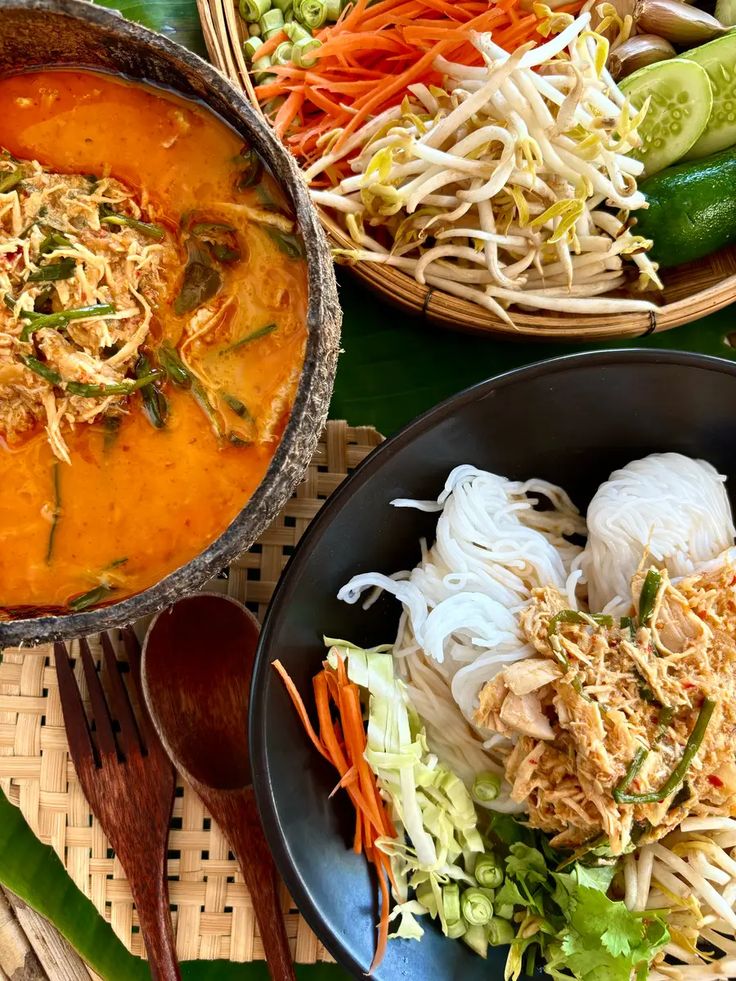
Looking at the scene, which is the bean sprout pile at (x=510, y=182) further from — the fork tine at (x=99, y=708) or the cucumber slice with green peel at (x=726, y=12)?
the fork tine at (x=99, y=708)

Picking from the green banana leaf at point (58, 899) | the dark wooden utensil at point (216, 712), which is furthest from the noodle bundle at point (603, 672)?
the green banana leaf at point (58, 899)

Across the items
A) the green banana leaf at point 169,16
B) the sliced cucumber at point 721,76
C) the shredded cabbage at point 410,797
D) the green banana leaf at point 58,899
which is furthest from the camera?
the green banana leaf at point 169,16

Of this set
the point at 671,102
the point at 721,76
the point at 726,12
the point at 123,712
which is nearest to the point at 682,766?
the point at 123,712

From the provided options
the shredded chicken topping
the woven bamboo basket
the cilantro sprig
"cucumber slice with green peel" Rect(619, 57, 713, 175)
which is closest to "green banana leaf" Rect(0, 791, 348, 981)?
the cilantro sprig

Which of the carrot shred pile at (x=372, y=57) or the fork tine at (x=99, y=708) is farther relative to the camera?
the carrot shred pile at (x=372, y=57)

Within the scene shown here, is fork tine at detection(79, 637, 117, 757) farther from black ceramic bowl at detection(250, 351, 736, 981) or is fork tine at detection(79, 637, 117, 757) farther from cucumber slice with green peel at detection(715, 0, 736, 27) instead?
cucumber slice with green peel at detection(715, 0, 736, 27)

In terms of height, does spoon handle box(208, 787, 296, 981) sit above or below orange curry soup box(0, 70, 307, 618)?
below
